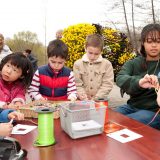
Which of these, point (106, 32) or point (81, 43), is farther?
point (106, 32)

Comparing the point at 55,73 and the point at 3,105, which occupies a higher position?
the point at 55,73

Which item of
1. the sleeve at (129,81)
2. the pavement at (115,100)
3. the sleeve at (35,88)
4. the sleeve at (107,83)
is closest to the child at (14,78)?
the sleeve at (35,88)

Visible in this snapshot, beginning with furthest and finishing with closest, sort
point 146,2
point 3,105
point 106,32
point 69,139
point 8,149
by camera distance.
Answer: point 146,2 → point 106,32 → point 3,105 → point 69,139 → point 8,149

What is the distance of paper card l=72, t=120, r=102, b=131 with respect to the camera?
1.53 meters

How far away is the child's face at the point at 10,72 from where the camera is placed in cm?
235

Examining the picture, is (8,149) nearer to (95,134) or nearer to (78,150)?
(78,150)

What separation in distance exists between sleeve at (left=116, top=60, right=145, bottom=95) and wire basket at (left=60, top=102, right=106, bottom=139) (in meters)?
0.80

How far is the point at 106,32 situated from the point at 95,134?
436 centimetres

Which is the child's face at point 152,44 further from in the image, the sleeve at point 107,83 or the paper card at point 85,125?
the paper card at point 85,125

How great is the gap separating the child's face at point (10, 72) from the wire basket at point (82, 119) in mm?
891

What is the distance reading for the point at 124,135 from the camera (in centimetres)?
160

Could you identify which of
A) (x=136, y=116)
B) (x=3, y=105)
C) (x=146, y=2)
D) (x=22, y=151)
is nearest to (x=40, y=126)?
(x=22, y=151)

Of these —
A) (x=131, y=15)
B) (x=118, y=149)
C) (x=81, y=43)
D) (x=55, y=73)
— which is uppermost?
(x=131, y=15)

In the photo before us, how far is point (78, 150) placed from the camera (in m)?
1.38
